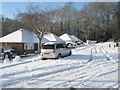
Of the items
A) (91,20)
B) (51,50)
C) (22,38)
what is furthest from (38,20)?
(91,20)

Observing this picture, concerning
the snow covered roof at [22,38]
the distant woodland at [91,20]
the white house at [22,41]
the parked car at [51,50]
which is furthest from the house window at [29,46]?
the distant woodland at [91,20]

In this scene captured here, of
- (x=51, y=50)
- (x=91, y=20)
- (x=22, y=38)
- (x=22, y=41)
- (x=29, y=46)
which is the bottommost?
(x=51, y=50)

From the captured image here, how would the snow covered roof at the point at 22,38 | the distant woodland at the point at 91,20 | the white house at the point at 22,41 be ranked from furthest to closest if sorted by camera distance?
1. the distant woodland at the point at 91,20
2. the snow covered roof at the point at 22,38
3. the white house at the point at 22,41

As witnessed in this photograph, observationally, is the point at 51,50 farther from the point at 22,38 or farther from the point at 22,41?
the point at 22,38

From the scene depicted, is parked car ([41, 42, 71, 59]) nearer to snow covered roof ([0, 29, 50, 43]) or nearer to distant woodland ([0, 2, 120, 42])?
snow covered roof ([0, 29, 50, 43])

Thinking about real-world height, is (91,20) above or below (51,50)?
above

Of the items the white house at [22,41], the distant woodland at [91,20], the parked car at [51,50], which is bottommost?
the parked car at [51,50]

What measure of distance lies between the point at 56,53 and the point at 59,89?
35.4ft

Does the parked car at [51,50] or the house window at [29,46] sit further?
the house window at [29,46]

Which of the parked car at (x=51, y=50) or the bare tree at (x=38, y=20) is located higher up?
the bare tree at (x=38, y=20)

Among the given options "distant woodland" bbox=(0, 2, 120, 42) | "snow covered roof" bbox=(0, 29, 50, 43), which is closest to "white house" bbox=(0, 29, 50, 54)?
"snow covered roof" bbox=(0, 29, 50, 43)

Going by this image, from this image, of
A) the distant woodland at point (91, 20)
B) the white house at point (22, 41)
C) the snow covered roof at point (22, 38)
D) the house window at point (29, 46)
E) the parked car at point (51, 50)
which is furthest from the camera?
the distant woodland at point (91, 20)

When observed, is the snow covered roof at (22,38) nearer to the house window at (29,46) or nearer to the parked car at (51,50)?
the house window at (29,46)

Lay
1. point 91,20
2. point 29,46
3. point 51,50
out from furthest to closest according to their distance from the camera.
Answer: point 91,20 → point 29,46 → point 51,50
